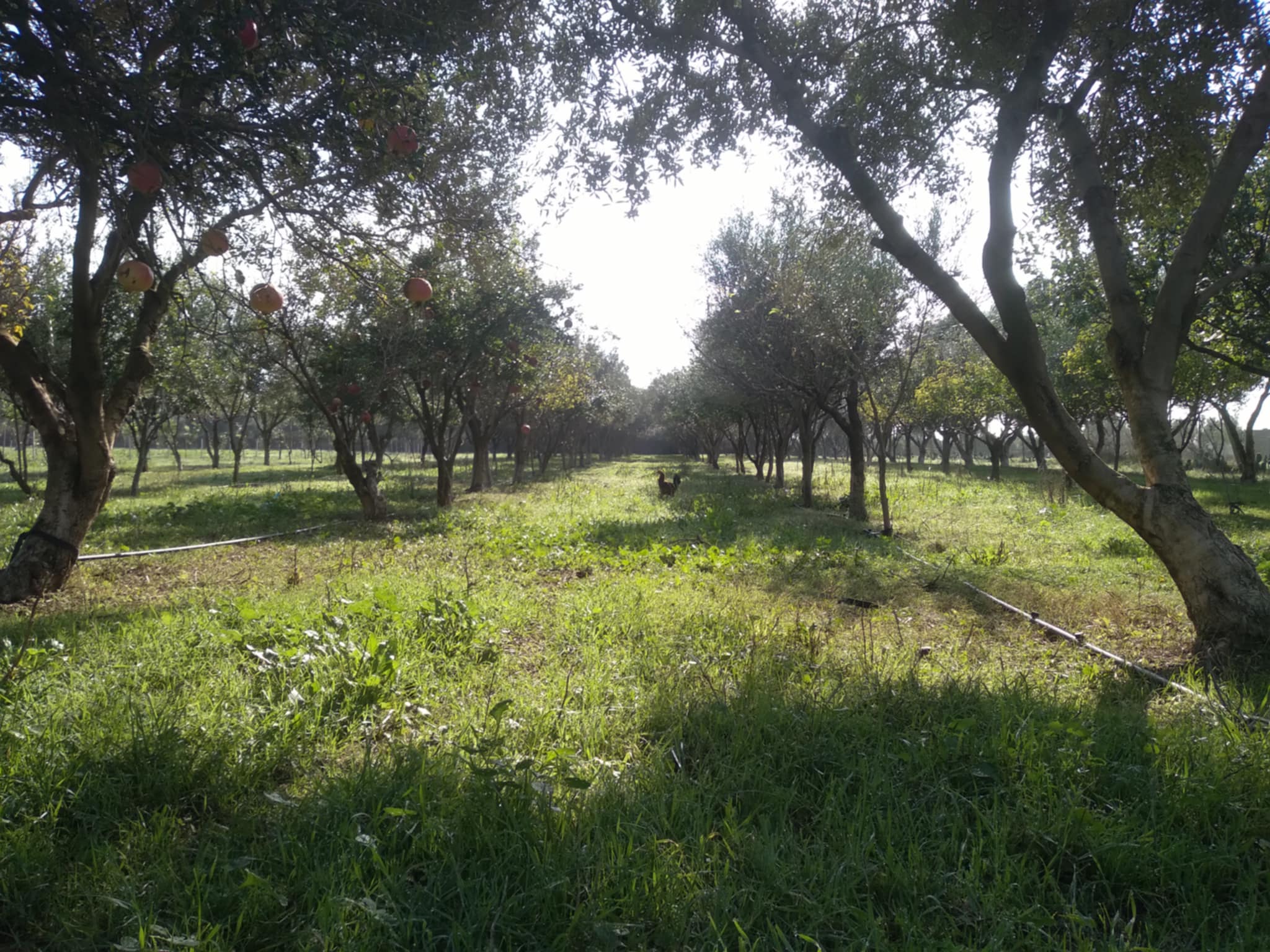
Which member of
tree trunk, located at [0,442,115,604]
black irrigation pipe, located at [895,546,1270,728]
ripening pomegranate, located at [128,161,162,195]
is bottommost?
black irrigation pipe, located at [895,546,1270,728]

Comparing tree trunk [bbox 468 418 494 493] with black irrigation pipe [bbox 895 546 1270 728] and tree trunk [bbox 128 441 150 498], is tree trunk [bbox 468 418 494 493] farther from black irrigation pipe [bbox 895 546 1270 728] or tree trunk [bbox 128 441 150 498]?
black irrigation pipe [bbox 895 546 1270 728]

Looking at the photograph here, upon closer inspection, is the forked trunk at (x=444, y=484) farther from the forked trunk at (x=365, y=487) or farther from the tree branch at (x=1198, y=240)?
the tree branch at (x=1198, y=240)

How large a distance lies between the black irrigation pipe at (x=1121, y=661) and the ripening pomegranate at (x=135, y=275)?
7.04 metres

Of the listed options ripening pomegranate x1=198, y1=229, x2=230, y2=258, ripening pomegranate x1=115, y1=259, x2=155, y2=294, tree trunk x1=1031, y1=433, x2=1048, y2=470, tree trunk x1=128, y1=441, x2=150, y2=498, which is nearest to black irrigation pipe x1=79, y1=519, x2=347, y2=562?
ripening pomegranate x1=115, y1=259, x2=155, y2=294

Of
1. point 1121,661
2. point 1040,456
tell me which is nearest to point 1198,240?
point 1121,661

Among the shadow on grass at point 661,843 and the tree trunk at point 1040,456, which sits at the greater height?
the tree trunk at point 1040,456

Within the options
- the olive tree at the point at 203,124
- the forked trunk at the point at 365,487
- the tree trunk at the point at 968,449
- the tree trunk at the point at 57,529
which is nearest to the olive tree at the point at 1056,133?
the olive tree at the point at 203,124

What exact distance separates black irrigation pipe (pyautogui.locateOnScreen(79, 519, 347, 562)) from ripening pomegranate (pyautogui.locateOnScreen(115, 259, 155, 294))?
529 centimetres

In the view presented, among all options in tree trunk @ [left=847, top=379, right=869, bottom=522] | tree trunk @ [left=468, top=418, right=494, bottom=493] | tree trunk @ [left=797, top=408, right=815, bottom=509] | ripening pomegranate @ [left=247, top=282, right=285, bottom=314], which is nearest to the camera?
ripening pomegranate @ [left=247, top=282, right=285, bottom=314]

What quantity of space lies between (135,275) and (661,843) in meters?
4.66

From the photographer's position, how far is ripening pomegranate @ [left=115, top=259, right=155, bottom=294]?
4117mm

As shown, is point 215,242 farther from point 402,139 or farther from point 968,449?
point 968,449

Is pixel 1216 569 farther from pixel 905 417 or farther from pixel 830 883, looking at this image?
pixel 905 417

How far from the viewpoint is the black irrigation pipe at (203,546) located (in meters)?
8.07
